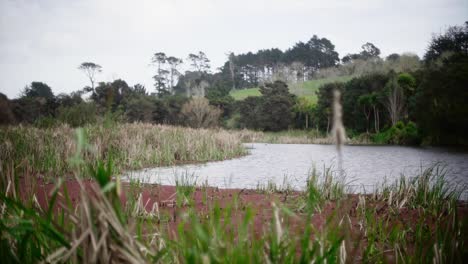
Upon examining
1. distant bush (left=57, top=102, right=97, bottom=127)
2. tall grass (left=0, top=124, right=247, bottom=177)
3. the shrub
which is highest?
the shrub

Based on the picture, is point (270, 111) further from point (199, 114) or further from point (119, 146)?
point (119, 146)

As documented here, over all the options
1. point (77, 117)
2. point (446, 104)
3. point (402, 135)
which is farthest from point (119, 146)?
point (402, 135)

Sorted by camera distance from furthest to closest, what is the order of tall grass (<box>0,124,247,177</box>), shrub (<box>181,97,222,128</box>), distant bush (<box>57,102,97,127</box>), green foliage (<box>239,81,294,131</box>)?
green foliage (<box>239,81,294,131</box>) < shrub (<box>181,97,222,128</box>) < distant bush (<box>57,102,97,127</box>) < tall grass (<box>0,124,247,177</box>)

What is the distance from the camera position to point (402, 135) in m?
29.6

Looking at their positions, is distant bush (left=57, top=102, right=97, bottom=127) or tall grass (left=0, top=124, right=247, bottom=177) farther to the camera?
distant bush (left=57, top=102, right=97, bottom=127)

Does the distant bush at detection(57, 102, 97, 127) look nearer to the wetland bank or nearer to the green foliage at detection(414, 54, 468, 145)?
the wetland bank

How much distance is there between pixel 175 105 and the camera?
164 feet

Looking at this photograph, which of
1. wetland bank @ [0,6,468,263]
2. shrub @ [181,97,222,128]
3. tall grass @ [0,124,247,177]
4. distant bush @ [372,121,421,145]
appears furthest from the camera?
shrub @ [181,97,222,128]

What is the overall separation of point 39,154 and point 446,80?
1050 inches

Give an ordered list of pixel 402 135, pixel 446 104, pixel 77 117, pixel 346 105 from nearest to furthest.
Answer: pixel 77 117
pixel 446 104
pixel 402 135
pixel 346 105

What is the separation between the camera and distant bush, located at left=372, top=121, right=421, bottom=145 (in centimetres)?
2840

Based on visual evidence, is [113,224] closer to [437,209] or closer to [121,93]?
[437,209]

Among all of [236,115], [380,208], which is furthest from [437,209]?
[236,115]

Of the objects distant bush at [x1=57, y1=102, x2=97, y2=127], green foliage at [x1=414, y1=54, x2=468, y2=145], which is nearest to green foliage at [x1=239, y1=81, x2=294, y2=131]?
green foliage at [x1=414, y1=54, x2=468, y2=145]
